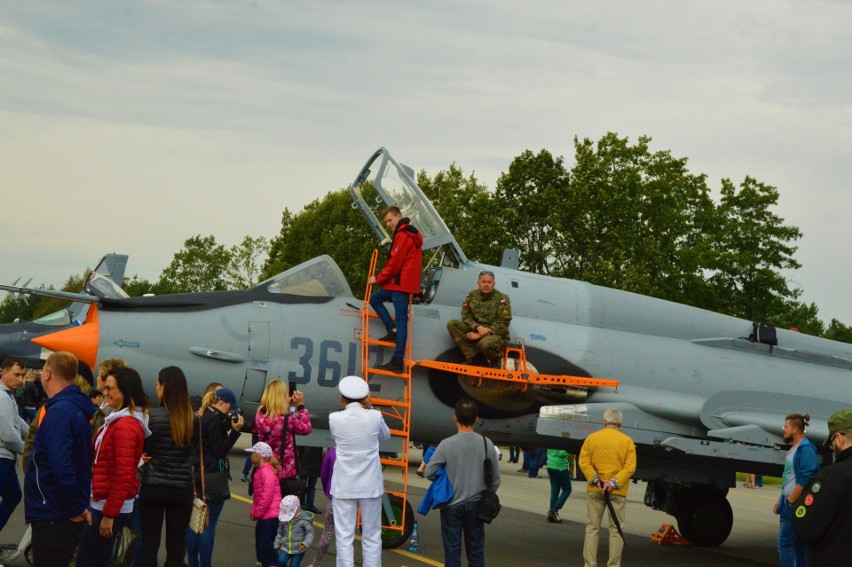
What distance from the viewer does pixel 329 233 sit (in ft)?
191

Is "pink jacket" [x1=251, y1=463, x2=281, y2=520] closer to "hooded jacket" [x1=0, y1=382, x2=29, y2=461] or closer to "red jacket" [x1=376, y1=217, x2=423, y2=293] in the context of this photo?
"hooded jacket" [x1=0, y1=382, x2=29, y2=461]

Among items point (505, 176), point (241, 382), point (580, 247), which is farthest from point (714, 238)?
point (241, 382)

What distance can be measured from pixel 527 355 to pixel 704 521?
4.22 meters

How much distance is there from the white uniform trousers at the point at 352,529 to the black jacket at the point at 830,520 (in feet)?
12.4

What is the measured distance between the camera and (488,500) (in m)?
8.44

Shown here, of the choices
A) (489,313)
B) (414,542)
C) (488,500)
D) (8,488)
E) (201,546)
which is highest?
(489,313)

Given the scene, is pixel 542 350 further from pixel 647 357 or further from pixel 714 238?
pixel 714 238

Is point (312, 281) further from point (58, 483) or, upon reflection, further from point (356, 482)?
point (58, 483)

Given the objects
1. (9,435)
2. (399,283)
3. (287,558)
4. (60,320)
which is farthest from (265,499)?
(60,320)

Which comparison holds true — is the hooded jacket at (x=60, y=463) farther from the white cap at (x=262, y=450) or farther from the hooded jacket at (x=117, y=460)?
the white cap at (x=262, y=450)

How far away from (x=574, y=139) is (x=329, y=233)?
1785 cm

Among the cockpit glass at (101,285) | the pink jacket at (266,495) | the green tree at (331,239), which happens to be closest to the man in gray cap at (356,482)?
the pink jacket at (266,495)

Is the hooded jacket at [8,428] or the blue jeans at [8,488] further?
the blue jeans at [8,488]

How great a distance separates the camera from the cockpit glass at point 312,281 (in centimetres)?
1188
